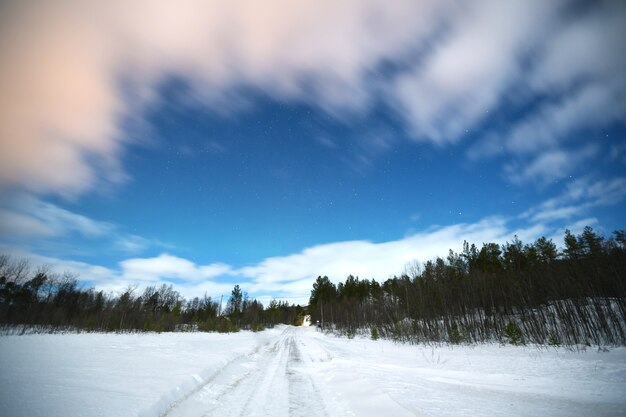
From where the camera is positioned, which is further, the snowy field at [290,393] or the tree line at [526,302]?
the tree line at [526,302]

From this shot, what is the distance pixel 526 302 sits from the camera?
2097 cm

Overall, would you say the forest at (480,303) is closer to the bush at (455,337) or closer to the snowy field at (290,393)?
the bush at (455,337)

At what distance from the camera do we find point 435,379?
7.54 m

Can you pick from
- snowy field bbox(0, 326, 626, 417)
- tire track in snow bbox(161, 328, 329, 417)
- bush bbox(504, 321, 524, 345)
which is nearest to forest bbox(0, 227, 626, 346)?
bush bbox(504, 321, 524, 345)

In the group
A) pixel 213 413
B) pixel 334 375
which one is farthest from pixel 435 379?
pixel 213 413

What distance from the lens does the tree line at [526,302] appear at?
15.0m

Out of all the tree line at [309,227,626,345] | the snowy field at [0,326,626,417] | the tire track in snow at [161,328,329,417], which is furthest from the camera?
the tree line at [309,227,626,345]

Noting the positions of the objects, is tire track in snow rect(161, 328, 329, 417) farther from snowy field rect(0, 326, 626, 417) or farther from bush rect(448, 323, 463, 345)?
bush rect(448, 323, 463, 345)

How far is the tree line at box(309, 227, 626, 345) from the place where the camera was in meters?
15.0

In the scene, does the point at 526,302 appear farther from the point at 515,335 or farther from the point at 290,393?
the point at 290,393

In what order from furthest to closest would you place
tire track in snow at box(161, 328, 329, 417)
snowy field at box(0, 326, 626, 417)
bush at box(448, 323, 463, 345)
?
bush at box(448, 323, 463, 345)
tire track in snow at box(161, 328, 329, 417)
snowy field at box(0, 326, 626, 417)

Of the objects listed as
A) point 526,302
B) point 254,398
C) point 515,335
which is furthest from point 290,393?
point 526,302

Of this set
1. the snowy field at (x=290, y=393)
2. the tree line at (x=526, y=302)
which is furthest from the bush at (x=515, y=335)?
the snowy field at (x=290, y=393)

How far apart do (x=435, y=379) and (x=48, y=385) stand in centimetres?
865
